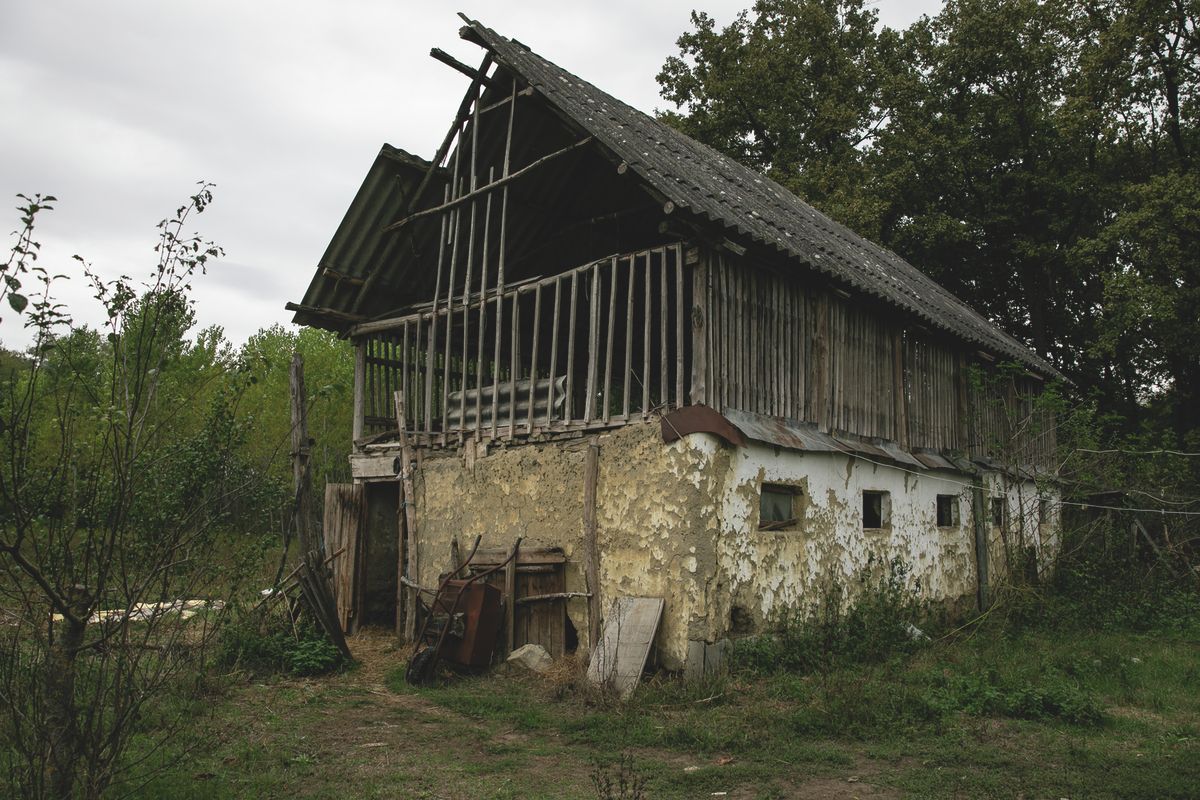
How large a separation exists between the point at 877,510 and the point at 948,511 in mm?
2370

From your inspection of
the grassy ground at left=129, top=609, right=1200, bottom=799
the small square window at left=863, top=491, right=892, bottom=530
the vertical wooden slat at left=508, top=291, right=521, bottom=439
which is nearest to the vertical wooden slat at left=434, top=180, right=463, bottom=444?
the vertical wooden slat at left=508, top=291, right=521, bottom=439

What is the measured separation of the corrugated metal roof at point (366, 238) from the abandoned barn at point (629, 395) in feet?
0.11

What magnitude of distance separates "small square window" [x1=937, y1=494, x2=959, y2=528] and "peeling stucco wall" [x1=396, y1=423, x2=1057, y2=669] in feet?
2.08

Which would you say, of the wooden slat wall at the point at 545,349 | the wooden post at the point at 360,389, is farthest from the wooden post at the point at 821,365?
the wooden post at the point at 360,389

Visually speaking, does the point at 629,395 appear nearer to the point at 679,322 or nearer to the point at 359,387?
the point at 679,322

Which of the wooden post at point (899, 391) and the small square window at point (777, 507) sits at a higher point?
the wooden post at point (899, 391)

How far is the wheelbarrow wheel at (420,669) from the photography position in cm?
895

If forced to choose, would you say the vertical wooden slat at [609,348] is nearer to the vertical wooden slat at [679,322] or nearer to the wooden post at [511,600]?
the vertical wooden slat at [679,322]

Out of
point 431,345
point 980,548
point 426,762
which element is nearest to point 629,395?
point 431,345

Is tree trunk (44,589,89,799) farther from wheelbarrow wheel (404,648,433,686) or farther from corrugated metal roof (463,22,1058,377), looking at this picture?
corrugated metal roof (463,22,1058,377)

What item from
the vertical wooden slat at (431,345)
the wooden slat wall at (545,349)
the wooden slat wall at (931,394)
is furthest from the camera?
the wooden slat wall at (931,394)

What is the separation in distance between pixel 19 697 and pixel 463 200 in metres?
8.29

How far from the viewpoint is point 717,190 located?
10.7m

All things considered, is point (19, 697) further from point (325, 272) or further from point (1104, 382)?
point (1104, 382)
